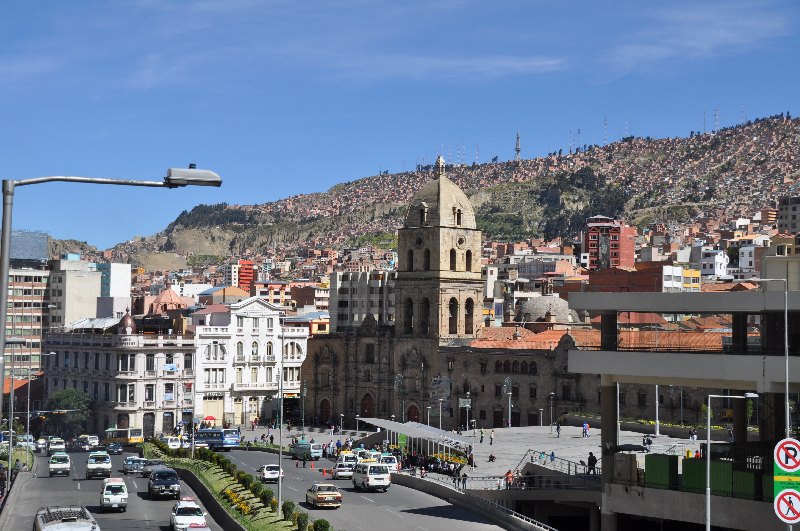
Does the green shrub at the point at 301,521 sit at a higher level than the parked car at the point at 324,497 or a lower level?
higher

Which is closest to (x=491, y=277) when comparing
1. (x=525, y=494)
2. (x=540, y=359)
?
(x=540, y=359)

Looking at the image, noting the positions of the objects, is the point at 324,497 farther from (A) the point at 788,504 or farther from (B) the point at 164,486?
(A) the point at 788,504

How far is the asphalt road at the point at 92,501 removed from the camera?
46.3 m

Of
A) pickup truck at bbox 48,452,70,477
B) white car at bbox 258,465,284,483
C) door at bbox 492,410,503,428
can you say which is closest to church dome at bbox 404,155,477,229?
door at bbox 492,410,503,428

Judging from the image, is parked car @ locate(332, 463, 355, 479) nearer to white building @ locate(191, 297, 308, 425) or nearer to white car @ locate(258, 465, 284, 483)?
white car @ locate(258, 465, 284, 483)

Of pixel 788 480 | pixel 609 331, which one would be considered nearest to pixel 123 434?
pixel 609 331

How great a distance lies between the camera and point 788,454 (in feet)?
80.8

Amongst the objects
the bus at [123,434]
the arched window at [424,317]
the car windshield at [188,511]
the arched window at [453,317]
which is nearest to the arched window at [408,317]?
the arched window at [424,317]

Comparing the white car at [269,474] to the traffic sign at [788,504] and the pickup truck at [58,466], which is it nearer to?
the pickup truck at [58,466]

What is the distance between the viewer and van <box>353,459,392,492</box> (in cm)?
5734

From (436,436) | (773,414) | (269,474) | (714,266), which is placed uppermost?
(714,266)

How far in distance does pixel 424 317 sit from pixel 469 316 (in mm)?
3659

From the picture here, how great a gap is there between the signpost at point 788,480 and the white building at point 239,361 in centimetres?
8523

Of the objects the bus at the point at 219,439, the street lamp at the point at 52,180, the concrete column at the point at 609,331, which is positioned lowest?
the bus at the point at 219,439
